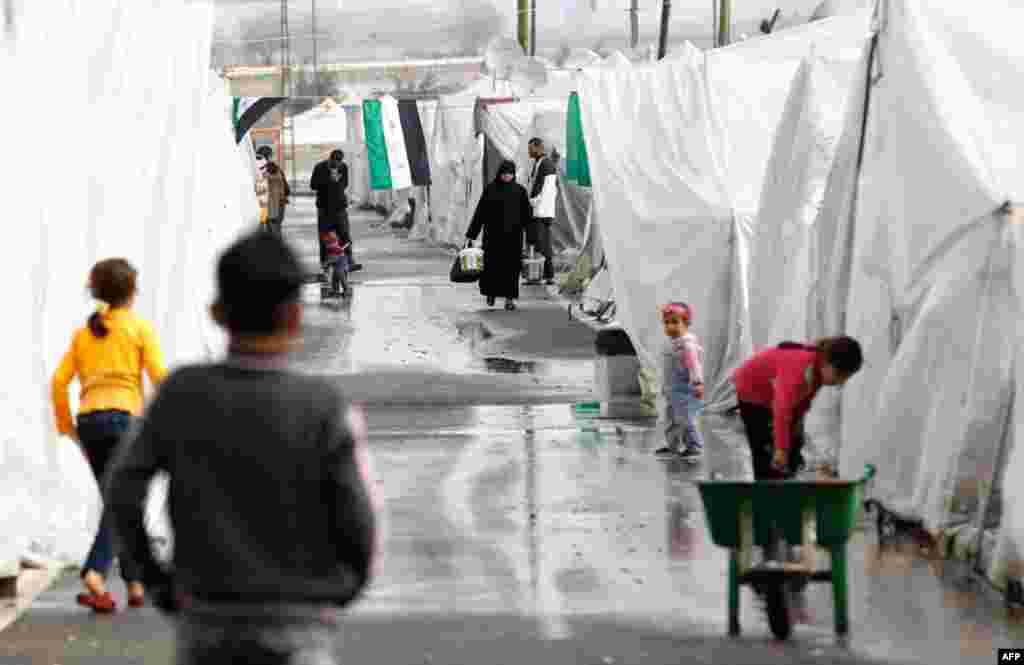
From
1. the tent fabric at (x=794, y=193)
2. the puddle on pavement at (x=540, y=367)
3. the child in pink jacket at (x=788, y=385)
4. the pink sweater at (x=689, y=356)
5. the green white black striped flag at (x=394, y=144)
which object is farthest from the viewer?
the green white black striped flag at (x=394, y=144)

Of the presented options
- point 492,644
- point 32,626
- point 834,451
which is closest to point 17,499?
point 32,626

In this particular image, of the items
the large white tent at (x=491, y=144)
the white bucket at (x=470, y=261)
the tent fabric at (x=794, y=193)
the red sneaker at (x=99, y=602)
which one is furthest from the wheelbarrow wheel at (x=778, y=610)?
the white bucket at (x=470, y=261)

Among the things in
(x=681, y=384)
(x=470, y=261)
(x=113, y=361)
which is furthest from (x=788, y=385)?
(x=470, y=261)

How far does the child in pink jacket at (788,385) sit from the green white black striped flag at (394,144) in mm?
29673

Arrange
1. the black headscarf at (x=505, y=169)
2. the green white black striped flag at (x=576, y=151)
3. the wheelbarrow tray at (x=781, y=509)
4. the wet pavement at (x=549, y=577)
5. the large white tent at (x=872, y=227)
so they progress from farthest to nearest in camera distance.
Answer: the black headscarf at (x=505, y=169), the green white black striped flag at (x=576, y=151), the large white tent at (x=872, y=227), the wet pavement at (x=549, y=577), the wheelbarrow tray at (x=781, y=509)

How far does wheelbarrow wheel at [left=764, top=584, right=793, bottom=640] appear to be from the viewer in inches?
337

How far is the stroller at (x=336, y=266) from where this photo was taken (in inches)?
1129

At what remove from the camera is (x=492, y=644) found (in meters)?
8.48

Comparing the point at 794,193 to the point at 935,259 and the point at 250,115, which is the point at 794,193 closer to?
the point at 935,259

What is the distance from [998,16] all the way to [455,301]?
15955 mm

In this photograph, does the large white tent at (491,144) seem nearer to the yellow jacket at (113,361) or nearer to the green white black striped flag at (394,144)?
the green white black striped flag at (394,144)

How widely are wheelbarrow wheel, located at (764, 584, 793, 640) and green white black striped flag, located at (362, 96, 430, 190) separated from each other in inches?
1224

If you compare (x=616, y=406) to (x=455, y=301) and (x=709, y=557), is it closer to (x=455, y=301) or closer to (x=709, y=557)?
(x=709, y=557)

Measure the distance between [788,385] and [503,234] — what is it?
1722cm
